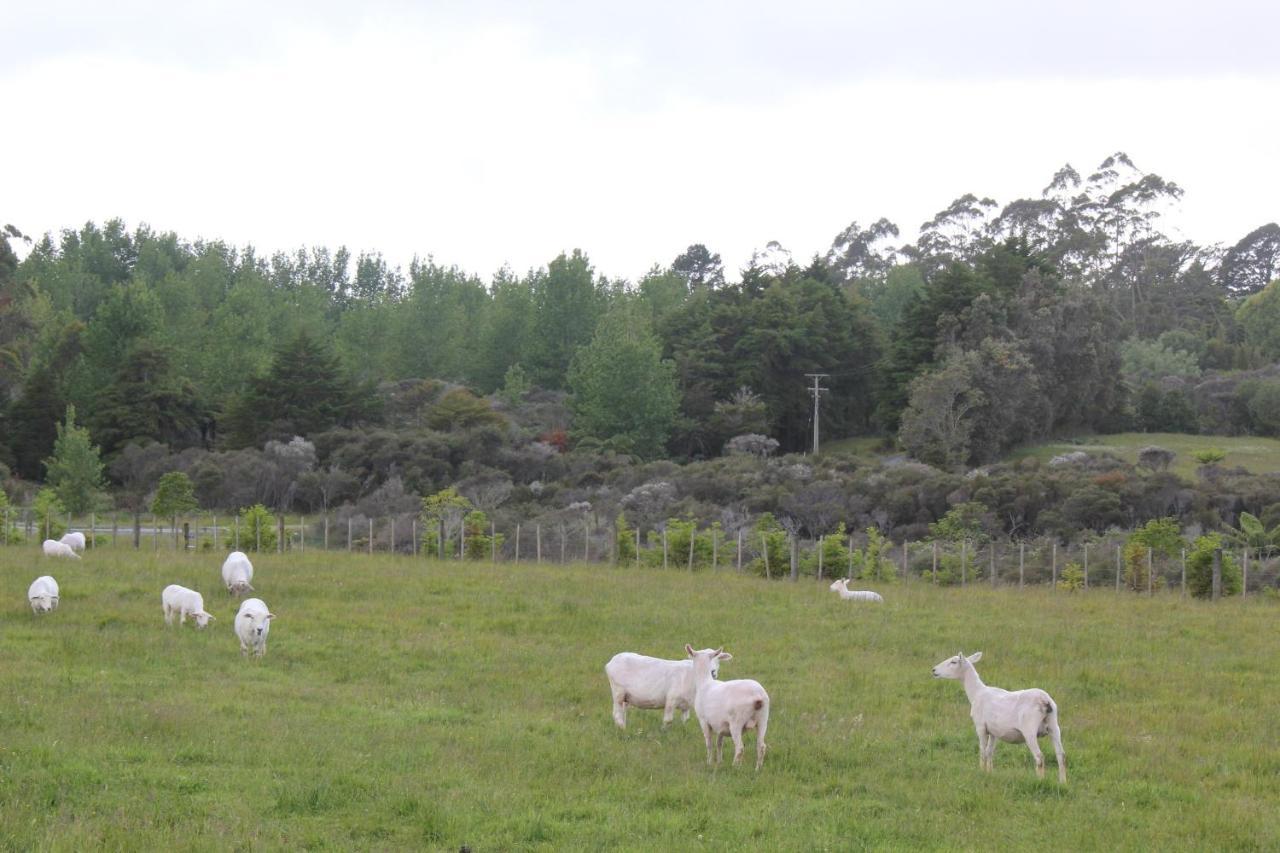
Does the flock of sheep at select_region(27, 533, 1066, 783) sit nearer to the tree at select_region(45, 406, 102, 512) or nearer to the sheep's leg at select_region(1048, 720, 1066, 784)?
the sheep's leg at select_region(1048, 720, 1066, 784)

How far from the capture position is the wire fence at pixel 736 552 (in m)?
33.5

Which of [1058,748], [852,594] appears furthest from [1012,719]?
[852,594]

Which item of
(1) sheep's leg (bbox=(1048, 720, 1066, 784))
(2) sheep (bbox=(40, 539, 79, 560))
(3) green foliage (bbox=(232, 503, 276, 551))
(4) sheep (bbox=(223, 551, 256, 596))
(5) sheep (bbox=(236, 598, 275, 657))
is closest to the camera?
(1) sheep's leg (bbox=(1048, 720, 1066, 784))

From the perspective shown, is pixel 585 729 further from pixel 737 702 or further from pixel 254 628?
pixel 254 628

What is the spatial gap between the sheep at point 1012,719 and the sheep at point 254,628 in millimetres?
10241

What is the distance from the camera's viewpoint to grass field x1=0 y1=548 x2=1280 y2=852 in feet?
36.9

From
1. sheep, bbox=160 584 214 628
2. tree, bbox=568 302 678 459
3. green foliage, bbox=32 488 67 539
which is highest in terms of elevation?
tree, bbox=568 302 678 459

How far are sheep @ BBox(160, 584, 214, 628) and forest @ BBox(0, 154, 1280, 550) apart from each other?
2203 centimetres

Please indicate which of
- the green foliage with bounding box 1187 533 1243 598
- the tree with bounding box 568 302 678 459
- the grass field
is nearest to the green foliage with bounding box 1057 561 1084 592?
the green foliage with bounding box 1187 533 1243 598

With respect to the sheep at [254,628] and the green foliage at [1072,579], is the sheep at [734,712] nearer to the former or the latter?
the sheep at [254,628]

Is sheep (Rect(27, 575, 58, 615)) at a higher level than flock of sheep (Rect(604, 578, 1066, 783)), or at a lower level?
higher

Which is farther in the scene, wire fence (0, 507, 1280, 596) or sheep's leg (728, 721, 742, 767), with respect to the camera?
wire fence (0, 507, 1280, 596)

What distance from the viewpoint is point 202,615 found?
2205cm

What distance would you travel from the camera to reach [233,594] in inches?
1017
